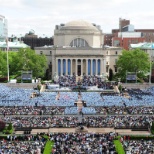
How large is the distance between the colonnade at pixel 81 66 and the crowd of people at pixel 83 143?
7309cm

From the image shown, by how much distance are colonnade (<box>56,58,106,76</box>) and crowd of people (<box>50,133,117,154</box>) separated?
7309 cm

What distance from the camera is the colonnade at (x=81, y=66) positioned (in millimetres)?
121750

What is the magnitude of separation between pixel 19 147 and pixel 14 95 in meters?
38.0

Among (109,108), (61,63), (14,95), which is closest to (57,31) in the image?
(61,63)

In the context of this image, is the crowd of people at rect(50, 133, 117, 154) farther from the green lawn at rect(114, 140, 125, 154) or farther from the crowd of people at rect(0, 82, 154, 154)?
the green lawn at rect(114, 140, 125, 154)

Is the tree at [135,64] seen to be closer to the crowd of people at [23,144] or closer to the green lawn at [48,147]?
the crowd of people at [23,144]

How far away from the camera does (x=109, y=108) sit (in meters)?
68.1

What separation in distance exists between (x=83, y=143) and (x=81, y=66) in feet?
259

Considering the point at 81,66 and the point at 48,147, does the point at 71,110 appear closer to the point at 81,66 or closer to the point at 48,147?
the point at 48,147

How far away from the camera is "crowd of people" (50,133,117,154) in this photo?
135 feet

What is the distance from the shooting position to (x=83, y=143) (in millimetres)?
Result: 43781

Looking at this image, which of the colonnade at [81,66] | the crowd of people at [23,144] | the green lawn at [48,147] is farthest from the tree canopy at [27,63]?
the green lawn at [48,147]

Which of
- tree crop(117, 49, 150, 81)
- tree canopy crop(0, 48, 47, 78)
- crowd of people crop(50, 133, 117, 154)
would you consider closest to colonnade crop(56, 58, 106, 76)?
tree canopy crop(0, 48, 47, 78)

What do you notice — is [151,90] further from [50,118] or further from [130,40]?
[130,40]
